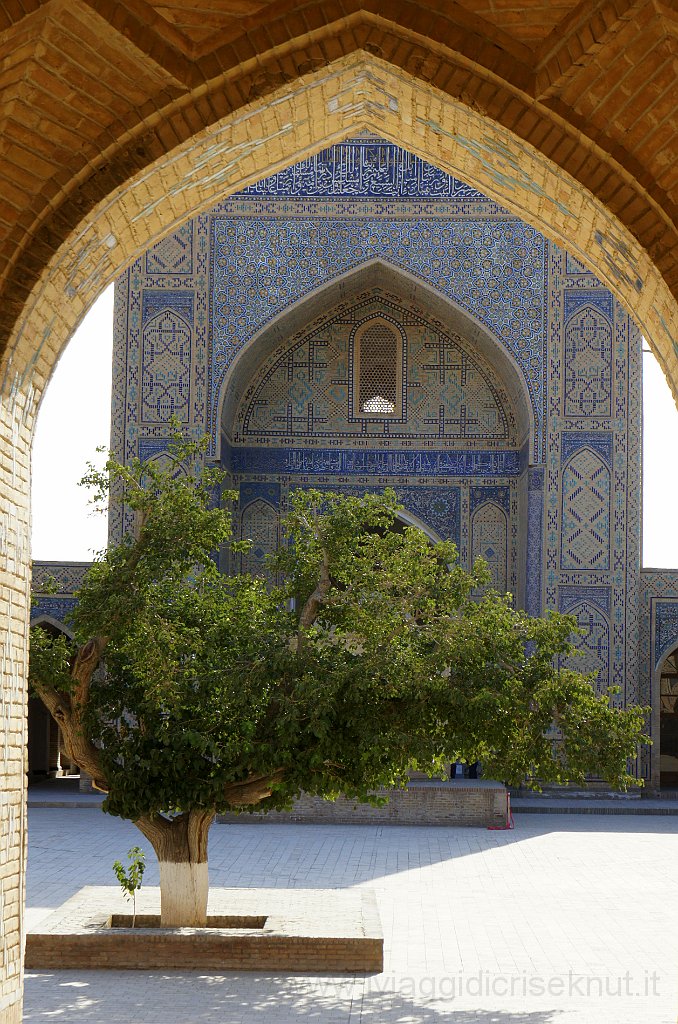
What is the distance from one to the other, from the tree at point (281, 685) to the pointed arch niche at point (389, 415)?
713cm

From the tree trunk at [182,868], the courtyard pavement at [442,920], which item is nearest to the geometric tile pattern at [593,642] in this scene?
the courtyard pavement at [442,920]

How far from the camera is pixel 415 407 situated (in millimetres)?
14547

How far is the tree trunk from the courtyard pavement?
1.63 feet

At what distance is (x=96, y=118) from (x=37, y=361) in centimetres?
75

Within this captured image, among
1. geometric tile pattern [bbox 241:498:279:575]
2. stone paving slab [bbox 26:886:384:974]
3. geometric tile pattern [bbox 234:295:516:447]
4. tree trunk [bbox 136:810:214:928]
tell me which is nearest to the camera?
stone paving slab [bbox 26:886:384:974]

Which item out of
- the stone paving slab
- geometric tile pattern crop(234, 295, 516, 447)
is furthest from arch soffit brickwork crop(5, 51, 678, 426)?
geometric tile pattern crop(234, 295, 516, 447)

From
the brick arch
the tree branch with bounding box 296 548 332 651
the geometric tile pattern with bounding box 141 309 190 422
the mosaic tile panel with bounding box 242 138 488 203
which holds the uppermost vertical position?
the mosaic tile panel with bounding box 242 138 488 203

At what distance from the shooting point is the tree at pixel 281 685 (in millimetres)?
6551

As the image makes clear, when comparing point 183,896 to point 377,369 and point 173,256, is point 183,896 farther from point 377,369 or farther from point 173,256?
point 377,369

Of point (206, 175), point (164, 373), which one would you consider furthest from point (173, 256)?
point (206, 175)

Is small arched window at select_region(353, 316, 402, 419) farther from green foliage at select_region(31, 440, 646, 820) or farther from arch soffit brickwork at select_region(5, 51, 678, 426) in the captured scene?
arch soffit brickwork at select_region(5, 51, 678, 426)

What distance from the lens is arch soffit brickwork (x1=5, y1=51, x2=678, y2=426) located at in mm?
3850

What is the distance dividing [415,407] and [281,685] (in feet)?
26.6

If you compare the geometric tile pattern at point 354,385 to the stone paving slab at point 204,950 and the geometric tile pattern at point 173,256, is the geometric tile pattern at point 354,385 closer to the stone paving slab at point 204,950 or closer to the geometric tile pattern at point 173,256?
the geometric tile pattern at point 173,256
